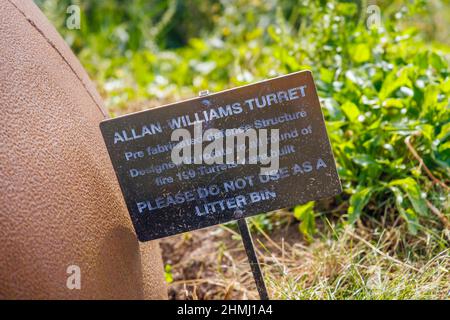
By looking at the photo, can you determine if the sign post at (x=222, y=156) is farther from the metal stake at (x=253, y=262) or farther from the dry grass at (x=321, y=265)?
the dry grass at (x=321, y=265)

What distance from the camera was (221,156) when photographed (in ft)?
6.73

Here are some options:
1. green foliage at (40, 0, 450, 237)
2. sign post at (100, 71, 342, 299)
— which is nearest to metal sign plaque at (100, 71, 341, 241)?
sign post at (100, 71, 342, 299)

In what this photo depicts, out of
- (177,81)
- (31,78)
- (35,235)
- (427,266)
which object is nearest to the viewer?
(35,235)

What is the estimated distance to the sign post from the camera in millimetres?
2020

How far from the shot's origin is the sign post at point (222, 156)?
6.63 ft

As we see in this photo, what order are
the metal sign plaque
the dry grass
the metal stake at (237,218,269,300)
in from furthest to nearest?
the dry grass
the metal stake at (237,218,269,300)
the metal sign plaque

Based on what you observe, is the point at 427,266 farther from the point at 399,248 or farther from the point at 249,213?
the point at 249,213

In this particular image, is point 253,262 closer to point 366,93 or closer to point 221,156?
point 221,156

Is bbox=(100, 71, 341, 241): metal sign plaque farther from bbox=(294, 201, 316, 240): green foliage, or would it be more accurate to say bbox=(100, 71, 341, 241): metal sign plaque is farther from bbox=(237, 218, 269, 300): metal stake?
bbox=(294, 201, 316, 240): green foliage

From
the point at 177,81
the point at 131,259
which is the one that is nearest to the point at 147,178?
the point at 131,259

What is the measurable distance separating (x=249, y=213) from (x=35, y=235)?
0.70 m
